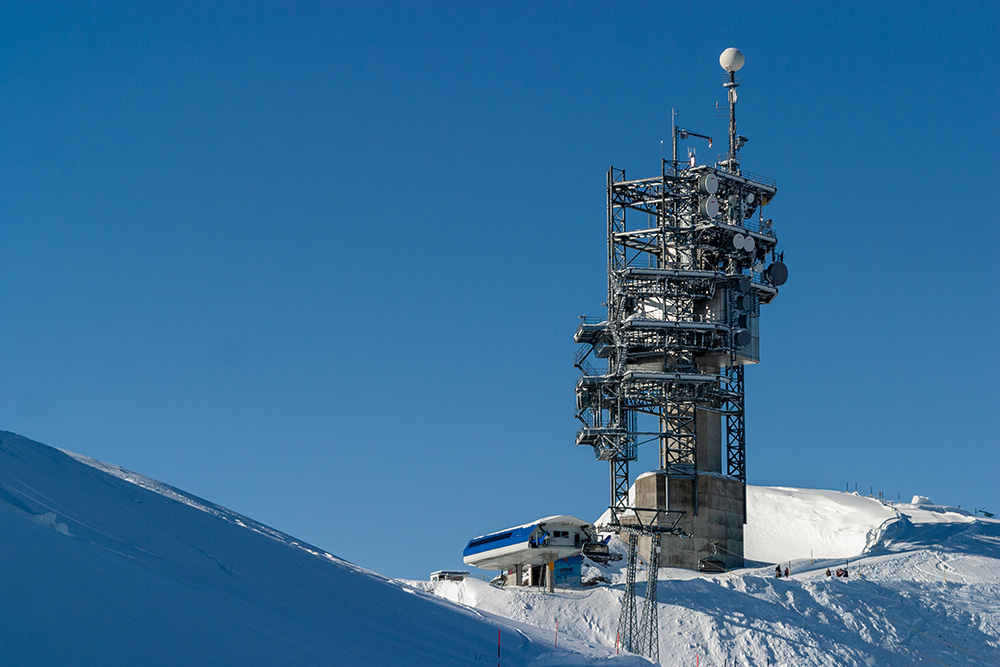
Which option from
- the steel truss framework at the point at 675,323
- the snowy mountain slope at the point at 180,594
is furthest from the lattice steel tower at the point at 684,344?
the snowy mountain slope at the point at 180,594

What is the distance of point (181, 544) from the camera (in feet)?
121

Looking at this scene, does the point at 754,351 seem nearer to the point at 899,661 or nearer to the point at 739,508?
the point at 739,508

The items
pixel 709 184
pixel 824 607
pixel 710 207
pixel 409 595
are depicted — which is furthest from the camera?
pixel 709 184

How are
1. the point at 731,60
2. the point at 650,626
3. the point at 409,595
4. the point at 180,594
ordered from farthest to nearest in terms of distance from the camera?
1. the point at 731,60
2. the point at 650,626
3. the point at 409,595
4. the point at 180,594

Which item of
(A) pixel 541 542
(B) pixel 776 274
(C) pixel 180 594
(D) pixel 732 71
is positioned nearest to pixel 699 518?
(A) pixel 541 542

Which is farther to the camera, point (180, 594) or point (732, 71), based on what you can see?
point (732, 71)

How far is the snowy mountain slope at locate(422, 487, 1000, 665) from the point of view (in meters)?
58.8

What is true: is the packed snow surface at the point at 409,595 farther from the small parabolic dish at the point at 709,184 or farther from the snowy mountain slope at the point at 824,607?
the small parabolic dish at the point at 709,184

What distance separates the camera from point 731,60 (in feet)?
293

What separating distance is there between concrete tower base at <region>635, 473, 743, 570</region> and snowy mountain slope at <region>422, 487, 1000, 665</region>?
2527 mm

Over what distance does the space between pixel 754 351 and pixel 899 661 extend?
24202 mm

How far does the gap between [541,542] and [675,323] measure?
1605 centimetres

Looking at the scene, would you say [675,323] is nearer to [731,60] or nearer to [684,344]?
[684,344]

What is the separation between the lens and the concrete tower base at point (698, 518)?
7444cm
